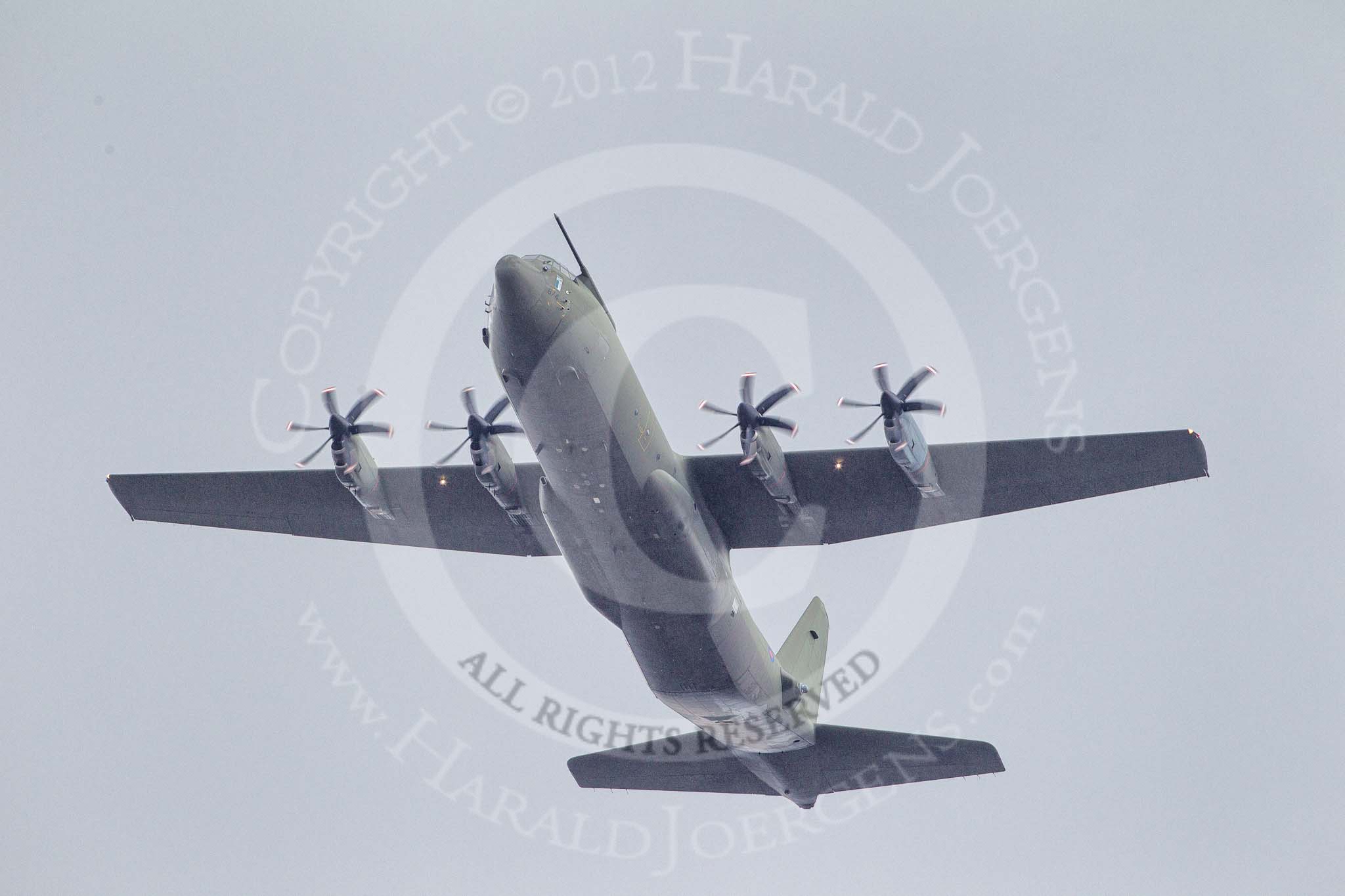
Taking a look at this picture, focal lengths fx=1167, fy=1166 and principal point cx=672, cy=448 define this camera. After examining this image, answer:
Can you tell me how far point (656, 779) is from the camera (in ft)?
96.4

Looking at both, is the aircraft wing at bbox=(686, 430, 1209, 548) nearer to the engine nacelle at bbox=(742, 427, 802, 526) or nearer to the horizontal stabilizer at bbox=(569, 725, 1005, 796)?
the engine nacelle at bbox=(742, 427, 802, 526)

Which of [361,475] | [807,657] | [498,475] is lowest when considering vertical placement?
[807,657]

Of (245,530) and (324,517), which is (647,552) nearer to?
(324,517)

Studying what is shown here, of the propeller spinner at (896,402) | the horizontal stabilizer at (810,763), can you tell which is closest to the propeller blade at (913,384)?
the propeller spinner at (896,402)

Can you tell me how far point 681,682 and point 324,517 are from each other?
33.9 ft

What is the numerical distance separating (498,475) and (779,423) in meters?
6.41

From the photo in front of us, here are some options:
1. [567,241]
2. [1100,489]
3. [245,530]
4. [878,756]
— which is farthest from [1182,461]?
[245,530]

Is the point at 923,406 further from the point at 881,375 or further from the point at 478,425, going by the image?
the point at 478,425

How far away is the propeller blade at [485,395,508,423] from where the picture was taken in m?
24.4

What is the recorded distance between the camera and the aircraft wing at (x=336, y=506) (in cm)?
2825

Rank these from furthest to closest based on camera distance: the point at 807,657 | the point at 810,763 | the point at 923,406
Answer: the point at 807,657 → the point at 810,763 → the point at 923,406

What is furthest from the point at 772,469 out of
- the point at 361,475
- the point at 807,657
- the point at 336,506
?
the point at 336,506

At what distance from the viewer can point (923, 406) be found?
2292 cm

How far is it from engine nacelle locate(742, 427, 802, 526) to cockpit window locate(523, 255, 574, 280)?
16.8ft
